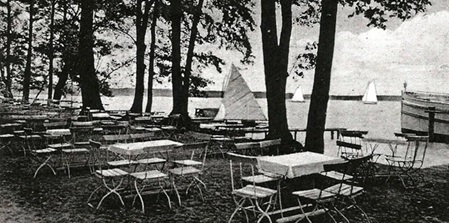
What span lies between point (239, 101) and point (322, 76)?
466 inches

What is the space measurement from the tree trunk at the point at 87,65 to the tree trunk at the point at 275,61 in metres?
11.0

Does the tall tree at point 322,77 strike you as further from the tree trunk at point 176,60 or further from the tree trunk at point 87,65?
the tree trunk at point 87,65

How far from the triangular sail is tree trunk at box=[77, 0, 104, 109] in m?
5.27

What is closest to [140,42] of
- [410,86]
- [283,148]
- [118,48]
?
[118,48]

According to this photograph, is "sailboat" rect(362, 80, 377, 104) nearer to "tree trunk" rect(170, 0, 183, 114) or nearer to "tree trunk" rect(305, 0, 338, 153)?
"tree trunk" rect(170, 0, 183, 114)

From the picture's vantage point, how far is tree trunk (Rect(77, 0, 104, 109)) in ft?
66.7

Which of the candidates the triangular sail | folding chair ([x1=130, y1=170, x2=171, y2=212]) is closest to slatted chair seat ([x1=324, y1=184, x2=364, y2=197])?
folding chair ([x1=130, y1=170, x2=171, y2=212])

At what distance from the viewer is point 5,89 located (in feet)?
93.7

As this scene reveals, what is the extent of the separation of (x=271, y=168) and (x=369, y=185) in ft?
11.6

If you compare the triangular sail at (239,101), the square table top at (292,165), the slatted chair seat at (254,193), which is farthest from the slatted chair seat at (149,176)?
the triangular sail at (239,101)

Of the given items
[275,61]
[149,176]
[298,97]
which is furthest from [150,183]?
[298,97]

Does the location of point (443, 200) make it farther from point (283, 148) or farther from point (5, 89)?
point (5, 89)

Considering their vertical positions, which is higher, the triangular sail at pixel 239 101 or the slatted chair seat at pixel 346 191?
the triangular sail at pixel 239 101

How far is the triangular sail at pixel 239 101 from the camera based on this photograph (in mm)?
20972
